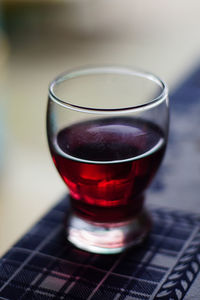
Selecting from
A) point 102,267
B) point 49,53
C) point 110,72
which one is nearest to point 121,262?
point 102,267

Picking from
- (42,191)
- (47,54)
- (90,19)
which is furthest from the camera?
(90,19)

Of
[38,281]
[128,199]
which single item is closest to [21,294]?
[38,281]

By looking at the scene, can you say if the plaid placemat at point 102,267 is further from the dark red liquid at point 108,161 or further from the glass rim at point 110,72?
the glass rim at point 110,72

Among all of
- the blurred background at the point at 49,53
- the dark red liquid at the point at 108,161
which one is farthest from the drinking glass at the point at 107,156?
the blurred background at the point at 49,53

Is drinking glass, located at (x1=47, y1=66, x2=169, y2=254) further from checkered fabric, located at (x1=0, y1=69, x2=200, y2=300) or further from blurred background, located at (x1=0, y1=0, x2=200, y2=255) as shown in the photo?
blurred background, located at (x1=0, y1=0, x2=200, y2=255)

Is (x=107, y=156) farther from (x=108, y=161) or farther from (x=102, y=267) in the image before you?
(x=102, y=267)

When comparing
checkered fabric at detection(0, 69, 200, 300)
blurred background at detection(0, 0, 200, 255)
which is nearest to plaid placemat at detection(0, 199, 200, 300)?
checkered fabric at detection(0, 69, 200, 300)

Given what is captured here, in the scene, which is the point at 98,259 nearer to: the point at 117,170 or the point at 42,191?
the point at 117,170
